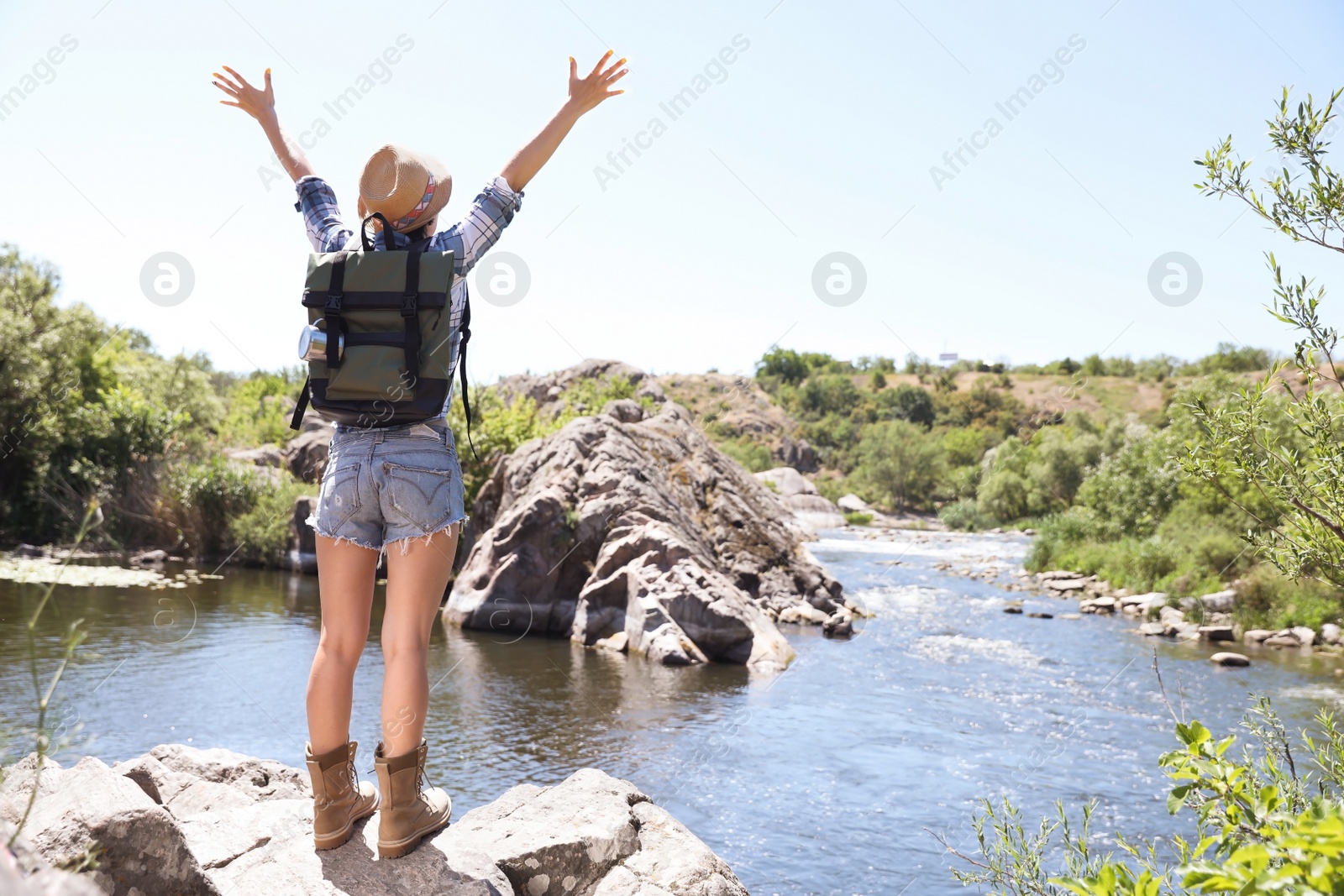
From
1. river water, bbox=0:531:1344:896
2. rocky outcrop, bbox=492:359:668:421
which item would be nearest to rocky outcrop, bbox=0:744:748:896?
river water, bbox=0:531:1344:896

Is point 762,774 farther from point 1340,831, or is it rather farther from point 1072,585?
point 1072,585

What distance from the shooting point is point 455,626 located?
58.1 feet

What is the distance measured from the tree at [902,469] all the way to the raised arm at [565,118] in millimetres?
57257

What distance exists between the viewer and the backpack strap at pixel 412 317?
3.43 metres

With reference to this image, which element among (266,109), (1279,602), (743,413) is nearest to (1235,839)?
(266,109)

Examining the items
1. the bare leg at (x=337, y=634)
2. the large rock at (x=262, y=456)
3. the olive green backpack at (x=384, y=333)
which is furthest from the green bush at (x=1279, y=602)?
the large rock at (x=262, y=456)

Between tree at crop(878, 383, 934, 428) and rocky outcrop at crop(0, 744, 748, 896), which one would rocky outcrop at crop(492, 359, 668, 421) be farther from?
tree at crop(878, 383, 934, 428)

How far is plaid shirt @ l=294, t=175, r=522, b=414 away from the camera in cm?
371

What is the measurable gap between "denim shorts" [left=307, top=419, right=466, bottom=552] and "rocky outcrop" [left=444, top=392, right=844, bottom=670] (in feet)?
39.0

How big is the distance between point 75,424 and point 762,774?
961 inches

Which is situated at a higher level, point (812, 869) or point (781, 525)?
point (781, 525)

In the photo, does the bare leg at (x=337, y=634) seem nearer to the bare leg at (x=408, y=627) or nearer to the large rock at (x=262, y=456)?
the bare leg at (x=408, y=627)

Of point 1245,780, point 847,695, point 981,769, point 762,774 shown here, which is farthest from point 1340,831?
point 847,695

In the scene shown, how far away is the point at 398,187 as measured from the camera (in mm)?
3670
